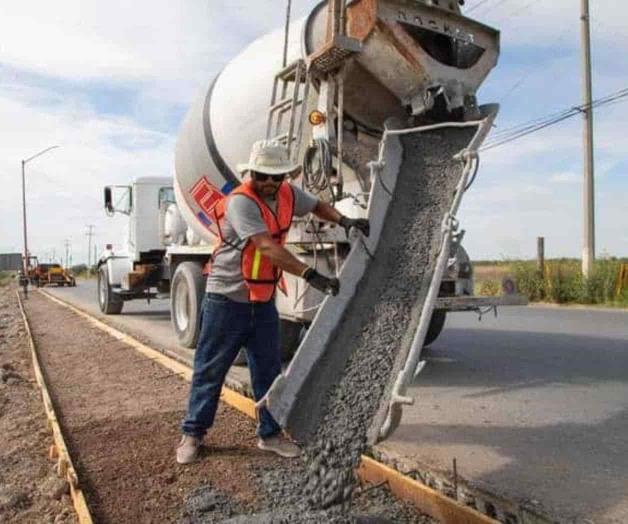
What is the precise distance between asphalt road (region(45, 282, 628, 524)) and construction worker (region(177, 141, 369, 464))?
3.14 ft

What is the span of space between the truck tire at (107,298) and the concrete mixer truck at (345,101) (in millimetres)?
7753

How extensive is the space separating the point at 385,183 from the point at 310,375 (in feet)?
5.95

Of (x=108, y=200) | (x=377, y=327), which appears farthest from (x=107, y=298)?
(x=377, y=327)

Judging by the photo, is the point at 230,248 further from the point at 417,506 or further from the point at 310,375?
the point at 417,506

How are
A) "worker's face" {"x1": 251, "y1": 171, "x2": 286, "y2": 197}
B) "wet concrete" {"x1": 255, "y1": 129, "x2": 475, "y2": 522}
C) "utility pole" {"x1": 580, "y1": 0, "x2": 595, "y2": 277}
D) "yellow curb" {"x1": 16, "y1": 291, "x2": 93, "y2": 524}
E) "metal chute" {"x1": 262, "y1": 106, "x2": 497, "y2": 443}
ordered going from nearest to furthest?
"yellow curb" {"x1": 16, "y1": 291, "x2": 93, "y2": 524} → "wet concrete" {"x1": 255, "y1": 129, "x2": 475, "y2": 522} → "metal chute" {"x1": 262, "y1": 106, "x2": 497, "y2": 443} → "worker's face" {"x1": 251, "y1": 171, "x2": 286, "y2": 197} → "utility pole" {"x1": 580, "y1": 0, "x2": 595, "y2": 277}

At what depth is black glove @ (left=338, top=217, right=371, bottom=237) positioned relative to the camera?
4.37 m

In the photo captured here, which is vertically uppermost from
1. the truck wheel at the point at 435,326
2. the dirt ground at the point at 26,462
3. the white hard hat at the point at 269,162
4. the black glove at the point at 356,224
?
the white hard hat at the point at 269,162

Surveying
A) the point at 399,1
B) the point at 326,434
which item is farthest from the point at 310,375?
the point at 399,1

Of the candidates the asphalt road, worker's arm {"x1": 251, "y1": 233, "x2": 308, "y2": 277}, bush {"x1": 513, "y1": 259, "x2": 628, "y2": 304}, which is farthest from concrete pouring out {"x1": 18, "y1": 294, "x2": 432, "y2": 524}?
bush {"x1": 513, "y1": 259, "x2": 628, "y2": 304}

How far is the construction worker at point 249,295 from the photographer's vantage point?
3.97m

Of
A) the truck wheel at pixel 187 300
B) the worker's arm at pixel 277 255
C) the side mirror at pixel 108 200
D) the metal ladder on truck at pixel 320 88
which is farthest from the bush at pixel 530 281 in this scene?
the worker's arm at pixel 277 255

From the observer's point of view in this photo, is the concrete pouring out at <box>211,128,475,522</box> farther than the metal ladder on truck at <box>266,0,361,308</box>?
No

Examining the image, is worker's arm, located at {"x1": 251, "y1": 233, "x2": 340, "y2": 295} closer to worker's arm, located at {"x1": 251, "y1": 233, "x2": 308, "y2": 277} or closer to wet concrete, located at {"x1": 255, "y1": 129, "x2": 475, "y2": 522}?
worker's arm, located at {"x1": 251, "y1": 233, "x2": 308, "y2": 277}

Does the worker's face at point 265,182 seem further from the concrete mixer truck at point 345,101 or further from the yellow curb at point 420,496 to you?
the yellow curb at point 420,496
